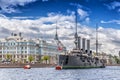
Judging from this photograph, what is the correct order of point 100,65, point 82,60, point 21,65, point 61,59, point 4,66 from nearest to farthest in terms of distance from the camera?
point 61,59
point 82,60
point 4,66
point 21,65
point 100,65

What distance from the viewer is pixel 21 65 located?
166000 millimetres

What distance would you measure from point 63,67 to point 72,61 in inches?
164

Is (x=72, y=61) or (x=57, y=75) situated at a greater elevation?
(x=72, y=61)

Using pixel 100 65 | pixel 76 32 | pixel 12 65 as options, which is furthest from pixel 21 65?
pixel 100 65

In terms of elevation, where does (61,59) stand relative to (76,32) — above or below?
below

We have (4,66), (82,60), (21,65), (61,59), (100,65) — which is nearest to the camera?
(61,59)

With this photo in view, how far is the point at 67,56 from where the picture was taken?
133625 millimetres

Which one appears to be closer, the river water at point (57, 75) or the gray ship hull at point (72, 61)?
the river water at point (57, 75)

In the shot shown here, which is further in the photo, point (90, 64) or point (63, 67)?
point (90, 64)

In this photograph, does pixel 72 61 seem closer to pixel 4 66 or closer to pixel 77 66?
pixel 77 66

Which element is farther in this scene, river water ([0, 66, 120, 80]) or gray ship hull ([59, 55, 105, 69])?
gray ship hull ([59, 55, 105, 69])

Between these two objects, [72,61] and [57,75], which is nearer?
[57,75]

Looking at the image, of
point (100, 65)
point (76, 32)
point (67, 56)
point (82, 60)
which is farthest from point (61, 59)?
point (100, 65)

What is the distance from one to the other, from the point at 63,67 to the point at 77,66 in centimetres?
628
